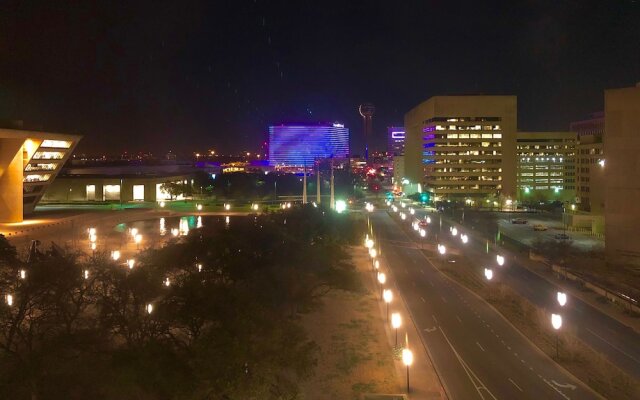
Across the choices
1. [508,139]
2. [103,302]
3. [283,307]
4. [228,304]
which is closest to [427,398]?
[228,304]

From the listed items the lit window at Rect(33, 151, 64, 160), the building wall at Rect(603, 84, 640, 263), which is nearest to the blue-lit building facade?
the lit window at Rect(33, 151, 64, 160)

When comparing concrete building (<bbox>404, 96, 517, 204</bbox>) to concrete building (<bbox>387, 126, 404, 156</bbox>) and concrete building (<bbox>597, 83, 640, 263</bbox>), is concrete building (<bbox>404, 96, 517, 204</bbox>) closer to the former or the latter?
concrete building (<bbox>597, 83, 640, 263</bbox>)

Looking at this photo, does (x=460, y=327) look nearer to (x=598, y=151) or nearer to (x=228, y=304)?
(x=228, y=304)

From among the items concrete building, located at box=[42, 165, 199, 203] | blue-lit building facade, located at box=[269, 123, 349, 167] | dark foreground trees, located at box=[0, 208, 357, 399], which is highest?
blue-lit building facade, located at box=[269, 123, 349, 167]

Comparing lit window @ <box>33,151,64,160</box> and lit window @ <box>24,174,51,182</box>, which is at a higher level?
lit window @ <box>33,151,64,160</box>

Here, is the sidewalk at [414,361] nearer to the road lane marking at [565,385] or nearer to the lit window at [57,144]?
the road lane marking at [565,385]

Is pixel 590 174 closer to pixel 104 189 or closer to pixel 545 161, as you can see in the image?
pixel 545 161

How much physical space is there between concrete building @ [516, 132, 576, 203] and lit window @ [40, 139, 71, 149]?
55.8 m

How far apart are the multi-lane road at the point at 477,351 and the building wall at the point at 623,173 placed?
10.8m

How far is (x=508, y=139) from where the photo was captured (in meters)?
69.6

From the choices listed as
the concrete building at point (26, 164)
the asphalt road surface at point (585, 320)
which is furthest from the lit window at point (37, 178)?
the asphalt road surface at point (585, 320)

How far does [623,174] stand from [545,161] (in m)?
52.3

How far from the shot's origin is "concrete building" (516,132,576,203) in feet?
246

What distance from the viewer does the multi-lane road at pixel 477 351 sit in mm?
10820
